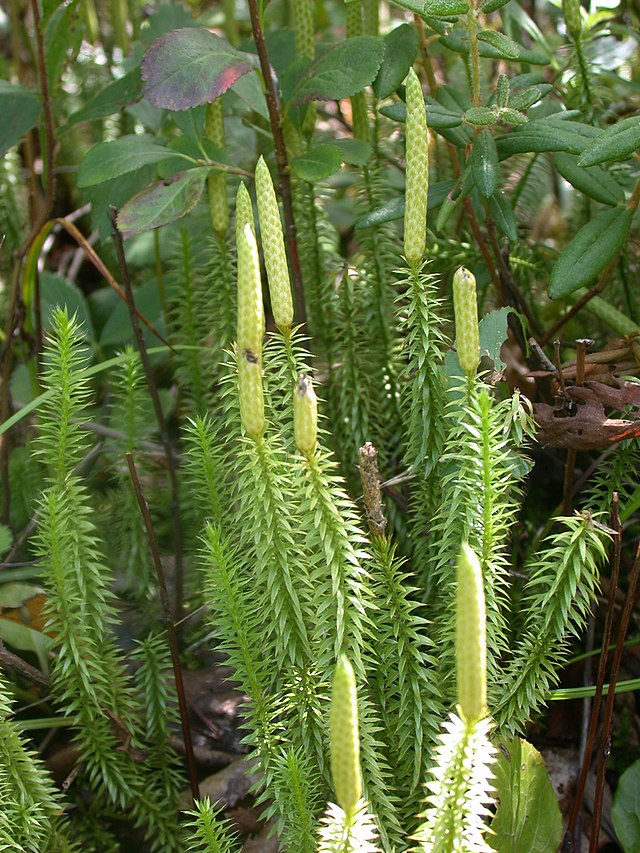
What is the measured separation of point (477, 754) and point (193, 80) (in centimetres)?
104

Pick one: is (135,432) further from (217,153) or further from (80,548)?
(217,153)

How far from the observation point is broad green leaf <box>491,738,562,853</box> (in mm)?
1059

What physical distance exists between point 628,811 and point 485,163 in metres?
0.93

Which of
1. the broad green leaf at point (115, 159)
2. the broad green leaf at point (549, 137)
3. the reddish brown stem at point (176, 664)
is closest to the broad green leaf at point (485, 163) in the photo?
the broad green leaf at point (549, 137)

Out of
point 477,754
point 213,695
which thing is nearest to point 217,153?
point 213,695

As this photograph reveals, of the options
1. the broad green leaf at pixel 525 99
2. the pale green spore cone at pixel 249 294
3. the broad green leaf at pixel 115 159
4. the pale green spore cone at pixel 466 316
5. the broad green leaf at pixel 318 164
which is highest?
the broad green leaf at pixel 525 99

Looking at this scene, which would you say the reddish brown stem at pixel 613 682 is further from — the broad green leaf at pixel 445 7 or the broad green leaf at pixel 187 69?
the broad green leaf at pixel 187 69

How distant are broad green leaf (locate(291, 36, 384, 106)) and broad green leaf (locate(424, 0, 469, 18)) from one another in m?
0.15

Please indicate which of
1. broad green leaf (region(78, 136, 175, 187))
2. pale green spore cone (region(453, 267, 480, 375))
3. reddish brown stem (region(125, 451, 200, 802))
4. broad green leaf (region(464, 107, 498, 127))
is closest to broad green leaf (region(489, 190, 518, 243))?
broad green leaf (region(464, 107, 498, 127))

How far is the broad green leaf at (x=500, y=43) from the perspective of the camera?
126cm

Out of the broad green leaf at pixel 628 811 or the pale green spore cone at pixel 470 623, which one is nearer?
the pale green spore cone at pixel 470 623

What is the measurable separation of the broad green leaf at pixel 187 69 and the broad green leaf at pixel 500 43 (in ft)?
1.20

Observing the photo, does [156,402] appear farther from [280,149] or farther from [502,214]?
[502,214]

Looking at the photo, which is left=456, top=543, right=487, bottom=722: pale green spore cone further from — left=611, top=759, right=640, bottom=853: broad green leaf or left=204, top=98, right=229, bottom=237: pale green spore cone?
left=204, top=98, right=229, bottom=237: pale green spore cone
